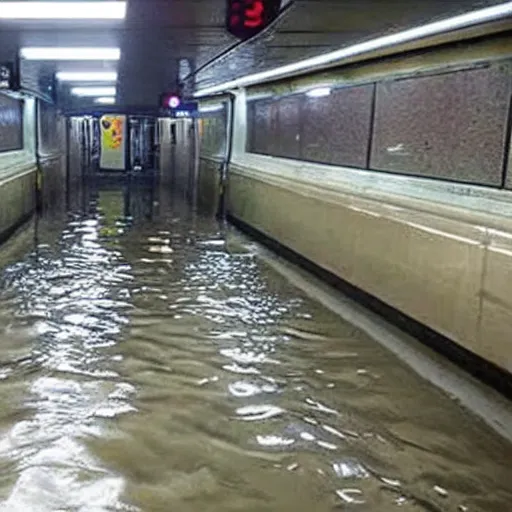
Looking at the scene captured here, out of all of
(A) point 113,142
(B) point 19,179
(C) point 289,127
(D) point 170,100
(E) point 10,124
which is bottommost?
(B) point 19,179

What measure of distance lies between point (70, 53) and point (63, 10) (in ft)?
8.82

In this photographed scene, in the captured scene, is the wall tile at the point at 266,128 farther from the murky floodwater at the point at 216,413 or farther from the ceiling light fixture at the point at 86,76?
the murky floodwater at the point at 216,413

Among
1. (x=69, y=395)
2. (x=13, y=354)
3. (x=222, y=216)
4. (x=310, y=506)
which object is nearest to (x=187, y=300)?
(x=13, y=354)

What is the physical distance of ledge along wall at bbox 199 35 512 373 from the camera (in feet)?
13.5

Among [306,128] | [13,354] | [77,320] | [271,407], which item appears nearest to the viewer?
[271,407]

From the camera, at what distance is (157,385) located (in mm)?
3791

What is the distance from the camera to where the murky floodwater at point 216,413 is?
2.70 metres

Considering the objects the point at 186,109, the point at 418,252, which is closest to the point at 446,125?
the point at 418,252

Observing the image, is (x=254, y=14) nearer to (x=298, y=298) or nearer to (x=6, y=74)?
(x=298, y=298)

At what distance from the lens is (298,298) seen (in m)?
5.96

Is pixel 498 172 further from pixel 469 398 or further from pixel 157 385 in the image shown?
pixel 157 385

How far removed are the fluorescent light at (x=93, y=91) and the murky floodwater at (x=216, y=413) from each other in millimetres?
7914

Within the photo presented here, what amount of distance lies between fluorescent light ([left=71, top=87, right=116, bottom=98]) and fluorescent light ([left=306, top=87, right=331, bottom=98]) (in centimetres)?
599

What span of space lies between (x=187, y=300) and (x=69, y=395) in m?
2.17
